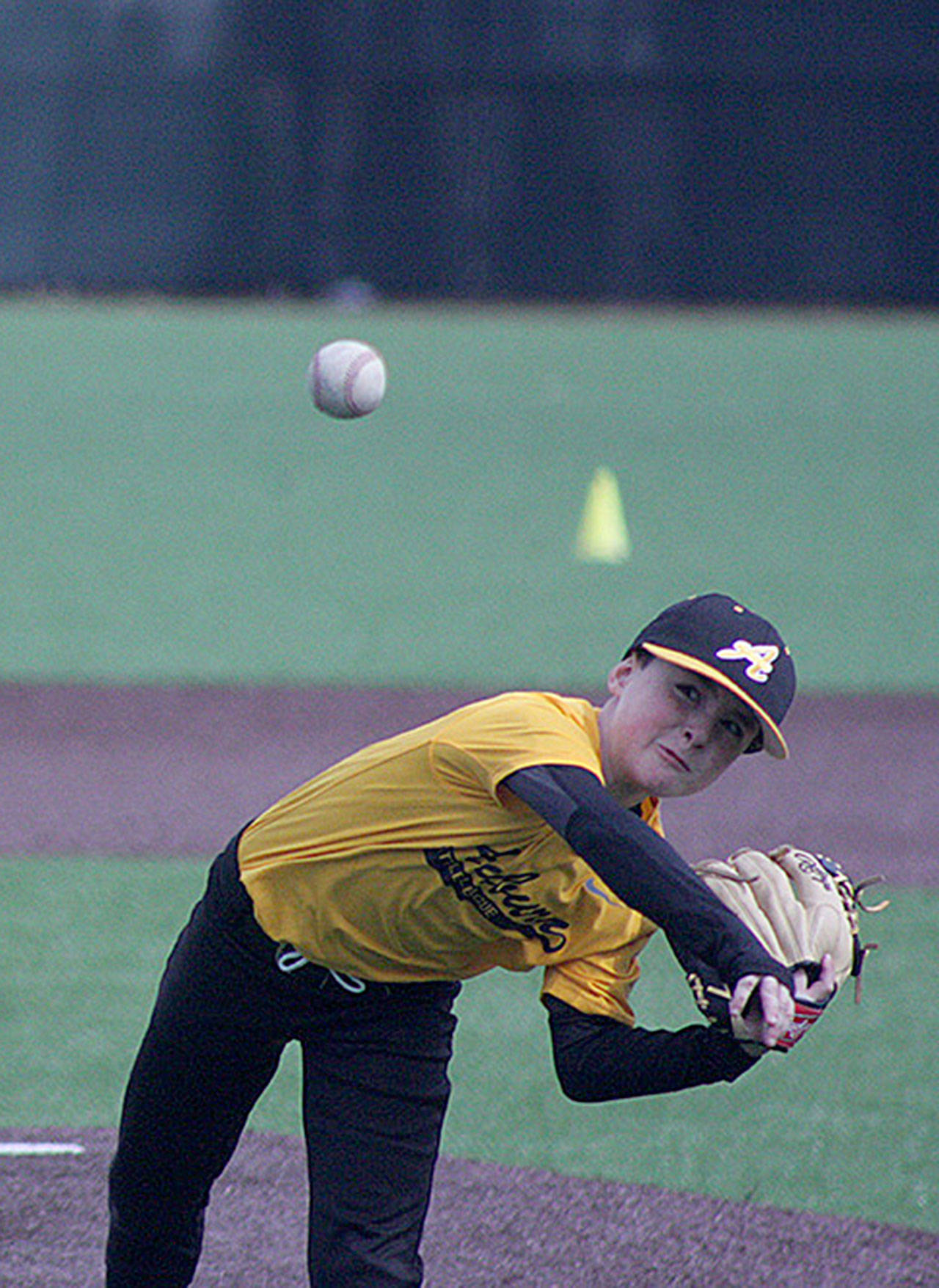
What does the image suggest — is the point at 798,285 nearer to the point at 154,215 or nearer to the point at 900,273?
the point at 900,273

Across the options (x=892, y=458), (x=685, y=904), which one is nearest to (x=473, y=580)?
(x=892, y=458)

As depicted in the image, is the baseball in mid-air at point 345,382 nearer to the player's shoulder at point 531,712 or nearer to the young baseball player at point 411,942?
the young baseball player at point 411,942

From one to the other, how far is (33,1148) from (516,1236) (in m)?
1.24

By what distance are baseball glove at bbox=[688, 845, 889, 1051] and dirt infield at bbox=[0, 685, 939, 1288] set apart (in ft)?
3.91

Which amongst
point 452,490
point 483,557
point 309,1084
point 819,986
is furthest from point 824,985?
point 452,490

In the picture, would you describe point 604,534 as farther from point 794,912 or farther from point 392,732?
point 794,912

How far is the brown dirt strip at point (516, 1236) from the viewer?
3.89 m

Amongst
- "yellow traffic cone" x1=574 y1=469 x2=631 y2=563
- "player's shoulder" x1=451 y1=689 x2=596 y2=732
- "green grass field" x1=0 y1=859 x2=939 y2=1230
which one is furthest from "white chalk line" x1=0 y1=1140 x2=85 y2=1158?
"yellow traffic cone" x1=574 y1=469 x2=631 y2=563

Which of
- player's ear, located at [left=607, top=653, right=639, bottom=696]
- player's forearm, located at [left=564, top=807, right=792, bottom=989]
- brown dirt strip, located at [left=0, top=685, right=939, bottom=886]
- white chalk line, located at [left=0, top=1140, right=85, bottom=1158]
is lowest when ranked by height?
brown dirt strip, located at [left=0, top=685, right=939, bottom=886]

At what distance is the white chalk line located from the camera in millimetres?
4480

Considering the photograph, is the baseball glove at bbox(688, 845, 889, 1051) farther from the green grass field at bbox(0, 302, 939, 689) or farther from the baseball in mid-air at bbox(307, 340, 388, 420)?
the green grass field at bbox(0, 302, 939, 689)

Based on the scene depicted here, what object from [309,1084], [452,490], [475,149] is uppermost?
[475,149]

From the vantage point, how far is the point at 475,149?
1820 centimetres

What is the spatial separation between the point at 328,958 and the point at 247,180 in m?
16.0
